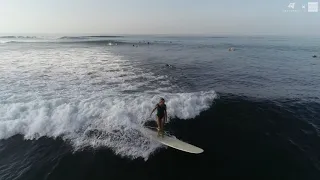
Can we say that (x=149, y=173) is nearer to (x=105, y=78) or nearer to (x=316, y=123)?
(x=316, y=123)

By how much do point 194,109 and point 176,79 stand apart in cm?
1046

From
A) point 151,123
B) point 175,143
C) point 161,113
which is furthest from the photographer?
point 151,123

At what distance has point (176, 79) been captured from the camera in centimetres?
2852

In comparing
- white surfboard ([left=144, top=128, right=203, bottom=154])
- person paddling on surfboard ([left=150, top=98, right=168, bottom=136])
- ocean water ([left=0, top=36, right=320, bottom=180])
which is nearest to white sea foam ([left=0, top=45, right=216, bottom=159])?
ocean water ([left=0, top=36, right=320, bottom=180])

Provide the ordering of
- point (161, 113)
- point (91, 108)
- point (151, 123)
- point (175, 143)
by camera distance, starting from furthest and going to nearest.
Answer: point (91, 108) < point (151, 123) < point (161, 113) < point (175, 143)

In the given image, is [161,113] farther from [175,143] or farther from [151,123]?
[151,123]

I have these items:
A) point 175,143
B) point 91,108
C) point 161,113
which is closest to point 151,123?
point 161,113

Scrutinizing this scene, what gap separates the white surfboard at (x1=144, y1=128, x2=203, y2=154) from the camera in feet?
41.0

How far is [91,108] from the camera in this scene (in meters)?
17.7

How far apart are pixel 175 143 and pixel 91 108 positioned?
312 inches

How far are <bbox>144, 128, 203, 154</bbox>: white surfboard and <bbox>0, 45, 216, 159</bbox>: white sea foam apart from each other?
427mm

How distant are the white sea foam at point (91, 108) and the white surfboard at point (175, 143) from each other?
0.43 metres

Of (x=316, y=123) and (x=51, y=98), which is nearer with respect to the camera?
(x=316, y=123)

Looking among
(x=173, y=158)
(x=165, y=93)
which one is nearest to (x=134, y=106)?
(x=165, y=93)
